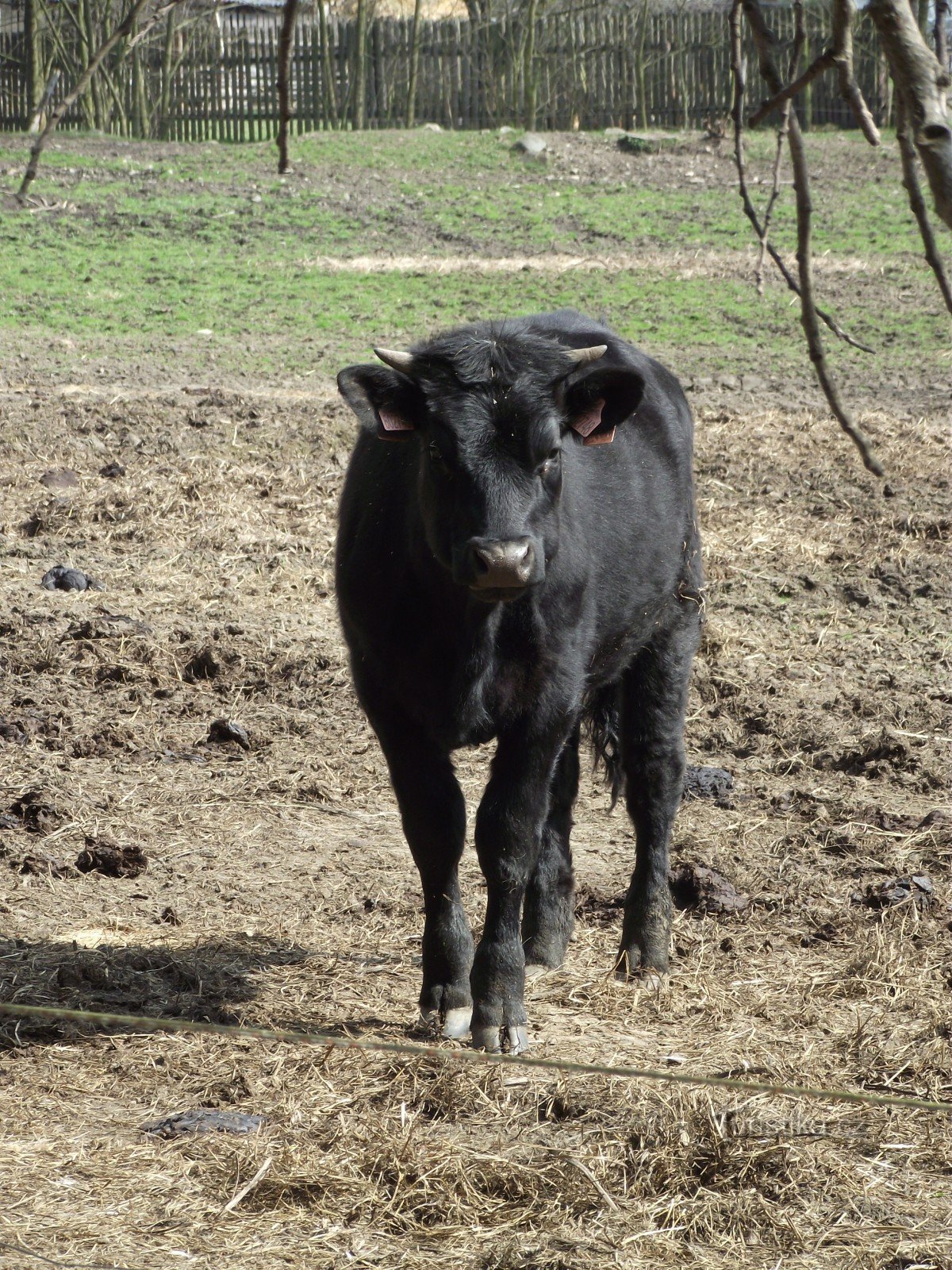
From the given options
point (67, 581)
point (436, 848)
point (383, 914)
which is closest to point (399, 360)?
point (436, 848)

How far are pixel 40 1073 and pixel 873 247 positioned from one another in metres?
16.2

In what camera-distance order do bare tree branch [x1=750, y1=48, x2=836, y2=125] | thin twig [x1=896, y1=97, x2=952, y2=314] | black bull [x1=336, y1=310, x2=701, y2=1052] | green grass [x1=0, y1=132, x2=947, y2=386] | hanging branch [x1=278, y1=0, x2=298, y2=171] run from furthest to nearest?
green grass [x1=0, y1=132, x2=947, y2=386]
black bull [x1=336, y1=310, x2=701, y2=1052]
hanging branch [x1=278, y1=0, x2=298, y2=171]
bare tree branch [x1=750, y1=48, x2=836, y2=125]
thin twig [x1=896, y1=97, x2=952, y2=314]

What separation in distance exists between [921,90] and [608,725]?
13.8ft

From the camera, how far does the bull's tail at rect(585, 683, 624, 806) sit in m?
5.71

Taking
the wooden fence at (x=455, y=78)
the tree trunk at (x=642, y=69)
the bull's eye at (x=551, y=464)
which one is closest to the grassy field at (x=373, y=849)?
the bull's eye at (x=551, y=464)

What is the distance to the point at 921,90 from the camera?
165 centimetres

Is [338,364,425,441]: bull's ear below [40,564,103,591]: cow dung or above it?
above

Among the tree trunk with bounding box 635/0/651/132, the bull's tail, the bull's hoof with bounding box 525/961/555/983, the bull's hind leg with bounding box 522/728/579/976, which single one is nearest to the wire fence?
the bull's hoof with bounding box 525/961/555/983

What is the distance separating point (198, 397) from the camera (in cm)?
1198

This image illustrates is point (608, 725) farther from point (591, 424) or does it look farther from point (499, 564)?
point (499, 564)

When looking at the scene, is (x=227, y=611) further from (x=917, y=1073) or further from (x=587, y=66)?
(x=587, y=66)

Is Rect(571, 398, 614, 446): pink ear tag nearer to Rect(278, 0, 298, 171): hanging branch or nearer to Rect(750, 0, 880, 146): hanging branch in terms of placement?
Rect(278, 0, 298, 171): hanging branch

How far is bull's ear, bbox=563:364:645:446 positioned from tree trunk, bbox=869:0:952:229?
8.07ft

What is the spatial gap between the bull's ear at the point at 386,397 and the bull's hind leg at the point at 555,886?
1.48 meters
